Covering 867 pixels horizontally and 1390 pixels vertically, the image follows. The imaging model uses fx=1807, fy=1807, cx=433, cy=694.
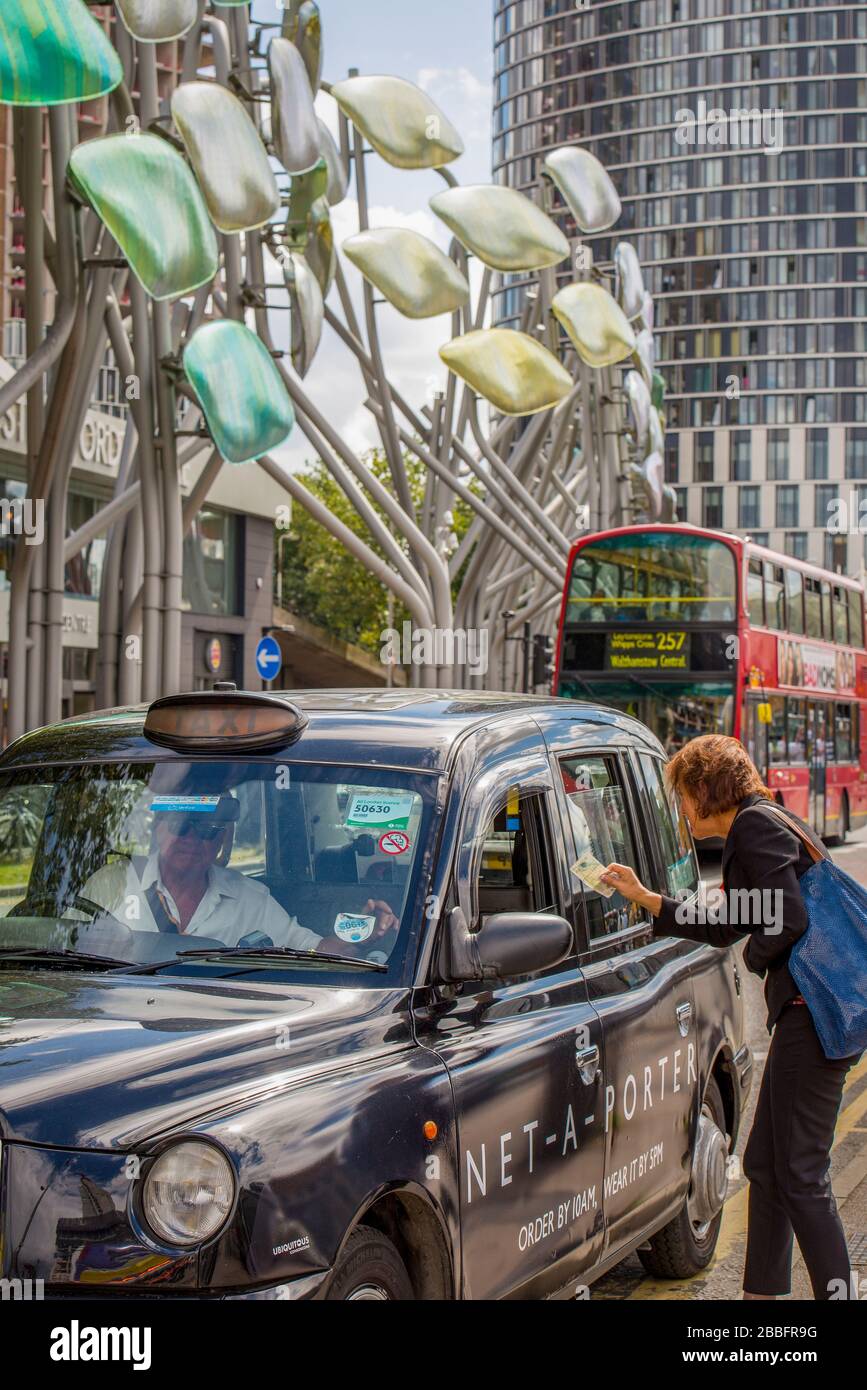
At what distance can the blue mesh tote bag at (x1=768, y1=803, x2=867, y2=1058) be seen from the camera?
4219 mm

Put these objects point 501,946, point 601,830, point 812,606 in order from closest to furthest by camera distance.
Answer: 1. point 501,946
2. point 601,830
3. point 812,606

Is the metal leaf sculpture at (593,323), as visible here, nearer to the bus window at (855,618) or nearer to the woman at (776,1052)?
the bus window at (855,618)

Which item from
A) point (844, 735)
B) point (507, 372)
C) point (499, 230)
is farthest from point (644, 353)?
point (844, 735)

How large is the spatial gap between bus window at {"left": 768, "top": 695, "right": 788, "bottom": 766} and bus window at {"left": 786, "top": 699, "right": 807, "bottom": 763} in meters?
0.26

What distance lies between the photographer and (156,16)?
19.5 metres

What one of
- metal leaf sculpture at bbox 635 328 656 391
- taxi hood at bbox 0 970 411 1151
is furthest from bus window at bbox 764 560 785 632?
metal leaf sculpture at bbox 635 328 656 391

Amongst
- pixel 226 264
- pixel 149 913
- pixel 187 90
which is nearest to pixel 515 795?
pixel 149 913

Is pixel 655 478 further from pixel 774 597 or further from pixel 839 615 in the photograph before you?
pixel 774 597

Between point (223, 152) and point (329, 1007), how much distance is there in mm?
18278

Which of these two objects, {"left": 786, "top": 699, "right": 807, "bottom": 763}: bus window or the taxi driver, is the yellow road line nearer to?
the taxi driver

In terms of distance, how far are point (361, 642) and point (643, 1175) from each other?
71.9 meters

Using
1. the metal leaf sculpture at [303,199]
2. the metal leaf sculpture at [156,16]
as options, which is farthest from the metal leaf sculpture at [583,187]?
the metal leaf sculpture at [156,16]

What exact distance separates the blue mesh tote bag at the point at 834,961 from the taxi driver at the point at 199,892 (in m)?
1.10

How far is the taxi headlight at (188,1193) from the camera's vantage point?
2932 mm
